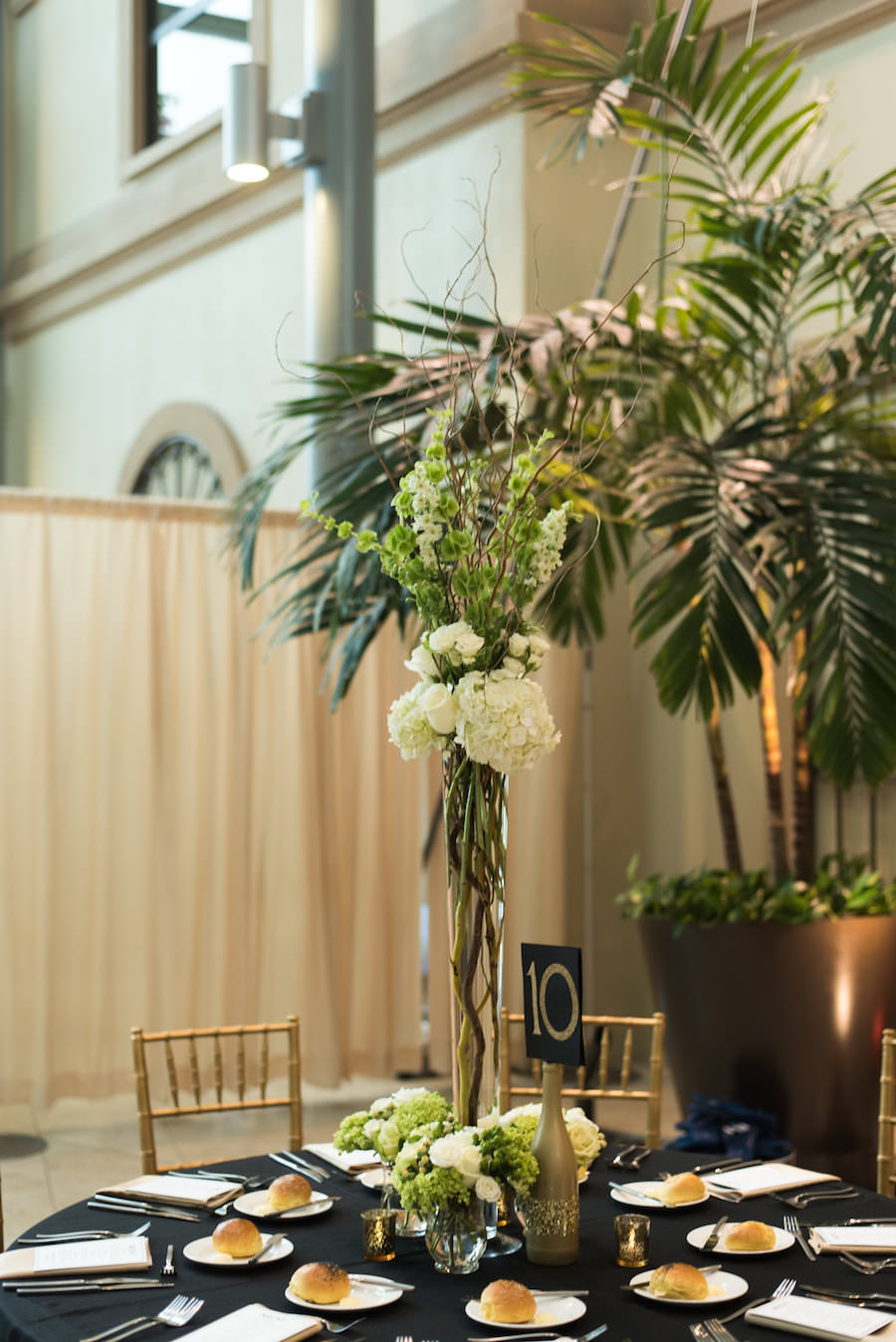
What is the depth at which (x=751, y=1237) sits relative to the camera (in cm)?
190

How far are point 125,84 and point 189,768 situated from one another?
4995 millimetres

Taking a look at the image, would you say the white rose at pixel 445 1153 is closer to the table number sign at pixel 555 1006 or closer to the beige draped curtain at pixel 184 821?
the table number sign at pixel 555 1006

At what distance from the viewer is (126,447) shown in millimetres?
8305

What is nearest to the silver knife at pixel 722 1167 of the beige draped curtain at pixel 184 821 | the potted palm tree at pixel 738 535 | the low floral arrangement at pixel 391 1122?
the low floral arrangement at pixel 391 1122

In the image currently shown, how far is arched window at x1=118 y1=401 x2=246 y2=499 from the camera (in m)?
7.22

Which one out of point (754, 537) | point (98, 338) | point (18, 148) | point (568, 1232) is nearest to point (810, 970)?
point (754, 537)

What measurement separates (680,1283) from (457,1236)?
0.91 feet

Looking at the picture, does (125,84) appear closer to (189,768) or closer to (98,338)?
(98,338)

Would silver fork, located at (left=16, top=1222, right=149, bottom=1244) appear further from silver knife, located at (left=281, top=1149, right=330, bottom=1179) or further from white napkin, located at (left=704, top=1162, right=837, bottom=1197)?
white napkin, located at (left=704, top=1162, right=837, bottom=1197)

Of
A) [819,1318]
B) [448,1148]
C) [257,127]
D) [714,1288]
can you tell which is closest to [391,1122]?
[448,1148]

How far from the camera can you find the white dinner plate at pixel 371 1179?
222 centimetres

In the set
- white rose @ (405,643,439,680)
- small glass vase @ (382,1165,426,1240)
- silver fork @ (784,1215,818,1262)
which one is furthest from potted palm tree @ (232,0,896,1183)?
small glass vase @ (382,1165,426,1240)

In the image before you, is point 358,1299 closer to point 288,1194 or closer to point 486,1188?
point 486,1188

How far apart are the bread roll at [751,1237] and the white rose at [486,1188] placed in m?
0.35
